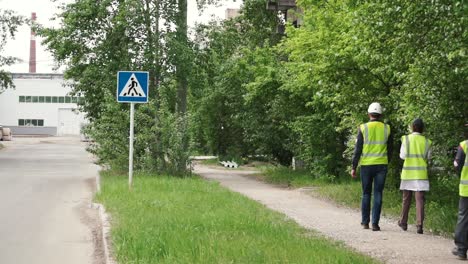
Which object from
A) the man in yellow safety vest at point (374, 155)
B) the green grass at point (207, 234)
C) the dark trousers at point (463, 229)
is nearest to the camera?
the green grass at point (207, 234)

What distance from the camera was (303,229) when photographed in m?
9.42

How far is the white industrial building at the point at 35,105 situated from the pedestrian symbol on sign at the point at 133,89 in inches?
3141

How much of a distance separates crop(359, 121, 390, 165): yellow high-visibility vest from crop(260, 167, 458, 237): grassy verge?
1.12 m

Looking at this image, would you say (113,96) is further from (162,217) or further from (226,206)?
(162,217)

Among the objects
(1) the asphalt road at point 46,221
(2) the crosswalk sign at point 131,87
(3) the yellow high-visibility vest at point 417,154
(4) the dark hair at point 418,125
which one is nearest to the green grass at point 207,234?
(1) the asphalt road at point 46,221

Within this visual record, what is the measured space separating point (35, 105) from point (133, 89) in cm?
8272

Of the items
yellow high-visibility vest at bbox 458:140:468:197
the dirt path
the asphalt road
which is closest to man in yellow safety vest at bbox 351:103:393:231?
the dirt path

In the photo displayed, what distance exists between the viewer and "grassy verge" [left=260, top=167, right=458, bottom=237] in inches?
394

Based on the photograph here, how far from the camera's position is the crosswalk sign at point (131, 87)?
49.0 feet

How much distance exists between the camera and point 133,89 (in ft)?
49.1

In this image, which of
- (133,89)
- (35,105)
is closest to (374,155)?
(133,89)

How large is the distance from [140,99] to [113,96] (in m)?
6.08

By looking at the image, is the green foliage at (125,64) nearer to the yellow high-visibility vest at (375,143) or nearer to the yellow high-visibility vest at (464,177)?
the yellow high-visibility vest at (375,143)

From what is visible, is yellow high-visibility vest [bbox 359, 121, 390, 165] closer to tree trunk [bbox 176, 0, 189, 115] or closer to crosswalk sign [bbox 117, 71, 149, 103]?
crosswalk sign [bbox 117, 71, 149, 103]
